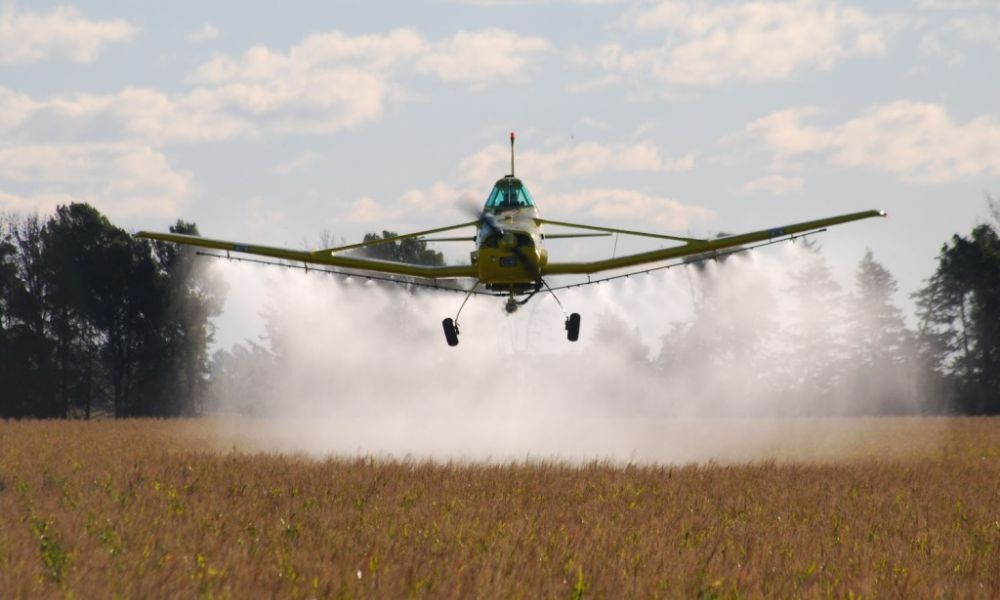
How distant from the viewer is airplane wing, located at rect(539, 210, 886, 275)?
29.2 meters

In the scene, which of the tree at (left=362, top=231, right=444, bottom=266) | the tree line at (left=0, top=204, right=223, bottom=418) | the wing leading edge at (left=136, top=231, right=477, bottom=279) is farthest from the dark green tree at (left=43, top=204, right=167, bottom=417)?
the wing leading edge at (left=136, top=231, right=477, bottom=279)

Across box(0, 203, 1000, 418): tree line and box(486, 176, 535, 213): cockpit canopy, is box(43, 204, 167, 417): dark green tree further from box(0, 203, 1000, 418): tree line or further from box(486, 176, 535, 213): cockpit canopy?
box(486, 176, 535, 213): cockpit canopy

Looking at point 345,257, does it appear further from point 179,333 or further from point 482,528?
point 179,333

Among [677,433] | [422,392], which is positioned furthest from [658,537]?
[422,392]

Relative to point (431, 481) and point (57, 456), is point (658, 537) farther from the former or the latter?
point (57, 456)

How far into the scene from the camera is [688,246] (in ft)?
97.2

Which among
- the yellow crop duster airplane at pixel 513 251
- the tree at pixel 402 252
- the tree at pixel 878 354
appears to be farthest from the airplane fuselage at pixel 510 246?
the tree at pixel 878 354

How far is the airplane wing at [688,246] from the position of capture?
1150 inches

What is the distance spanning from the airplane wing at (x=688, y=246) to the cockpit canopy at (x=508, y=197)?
115cm

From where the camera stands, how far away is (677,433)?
55312 mm

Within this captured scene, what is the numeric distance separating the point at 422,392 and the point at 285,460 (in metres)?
53.5

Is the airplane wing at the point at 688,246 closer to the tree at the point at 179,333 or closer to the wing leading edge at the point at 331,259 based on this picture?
the wing leading edge at the point at 331,259

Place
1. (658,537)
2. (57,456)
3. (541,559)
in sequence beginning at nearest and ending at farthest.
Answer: (541,559)
(658,537)
(57,456)

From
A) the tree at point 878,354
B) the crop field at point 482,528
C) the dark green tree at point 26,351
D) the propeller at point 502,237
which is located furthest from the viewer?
the tree at point 878,354
